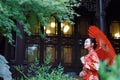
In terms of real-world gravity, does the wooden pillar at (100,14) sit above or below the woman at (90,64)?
above

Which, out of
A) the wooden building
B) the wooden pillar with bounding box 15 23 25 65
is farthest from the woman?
the wooden pillar with bounding box 15 23 25 65

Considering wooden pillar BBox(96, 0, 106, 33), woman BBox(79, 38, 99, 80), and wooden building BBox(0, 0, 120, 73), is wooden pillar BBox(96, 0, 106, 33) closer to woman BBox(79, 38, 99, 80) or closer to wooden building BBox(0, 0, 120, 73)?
wooden building BBox(0, 0, 120, 73)

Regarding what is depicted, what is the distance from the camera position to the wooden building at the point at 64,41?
14797 millimetres

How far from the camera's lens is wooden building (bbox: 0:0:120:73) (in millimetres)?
14797

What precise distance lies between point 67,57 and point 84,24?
5.93 feet

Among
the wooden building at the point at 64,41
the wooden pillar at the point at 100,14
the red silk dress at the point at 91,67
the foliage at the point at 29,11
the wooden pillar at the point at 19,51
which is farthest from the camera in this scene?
the wooden building at the point at 64,41

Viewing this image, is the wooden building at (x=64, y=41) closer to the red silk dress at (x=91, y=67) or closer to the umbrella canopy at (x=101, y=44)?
the umbrella canopy at (x=101, y=44)

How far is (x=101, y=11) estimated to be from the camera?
13.9 metres

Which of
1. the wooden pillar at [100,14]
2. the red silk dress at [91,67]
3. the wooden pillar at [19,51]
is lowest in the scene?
the wooden pillar at [19,51]

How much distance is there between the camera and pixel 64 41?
15.8 metres

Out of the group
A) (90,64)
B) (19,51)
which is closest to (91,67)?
(90,64)

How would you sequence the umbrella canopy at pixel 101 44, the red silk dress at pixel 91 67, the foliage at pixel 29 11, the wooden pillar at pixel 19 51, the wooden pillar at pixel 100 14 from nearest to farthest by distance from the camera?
the red silk dress at pixel 91 67, the umbrella canopy at pixel 101 44, the foliage at pixel 29 11, the wooden pillar at pixel 100 14, the wooden pillar at pixel 19 51

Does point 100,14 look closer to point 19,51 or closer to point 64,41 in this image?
point 64,41

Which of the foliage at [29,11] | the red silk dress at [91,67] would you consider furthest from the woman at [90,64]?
the foliage at [29,11]
